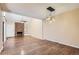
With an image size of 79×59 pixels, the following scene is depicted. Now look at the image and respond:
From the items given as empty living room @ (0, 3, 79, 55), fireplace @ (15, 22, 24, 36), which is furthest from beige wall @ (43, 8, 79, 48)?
fireplace @ (15, 22, 24, 36)

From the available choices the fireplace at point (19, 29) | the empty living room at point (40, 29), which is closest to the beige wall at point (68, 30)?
the empty living room at point (40, 29)

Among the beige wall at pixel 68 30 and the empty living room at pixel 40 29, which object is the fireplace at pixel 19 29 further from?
the beige wall at pixel 68 30

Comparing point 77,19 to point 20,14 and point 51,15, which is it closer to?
point 51,15

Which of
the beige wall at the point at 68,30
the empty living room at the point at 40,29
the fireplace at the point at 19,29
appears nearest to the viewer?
the empty living room at the point at 40,29

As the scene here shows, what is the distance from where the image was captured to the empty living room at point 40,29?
2.41 m

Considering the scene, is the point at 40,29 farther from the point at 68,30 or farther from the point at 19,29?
the point at 19,29

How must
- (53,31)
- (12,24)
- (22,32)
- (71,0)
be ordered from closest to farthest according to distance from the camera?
(71,0) < (12,24) < (22,32) < (53,31)

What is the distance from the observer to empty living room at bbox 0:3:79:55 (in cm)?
241

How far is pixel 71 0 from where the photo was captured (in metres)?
0.97

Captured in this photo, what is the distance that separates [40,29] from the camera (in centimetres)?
417

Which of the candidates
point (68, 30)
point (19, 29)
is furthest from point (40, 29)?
point (19, 29)

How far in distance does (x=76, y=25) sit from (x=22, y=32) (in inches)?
85.9

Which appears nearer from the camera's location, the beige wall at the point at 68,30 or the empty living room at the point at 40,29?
the empty living room at the point at 40,29
